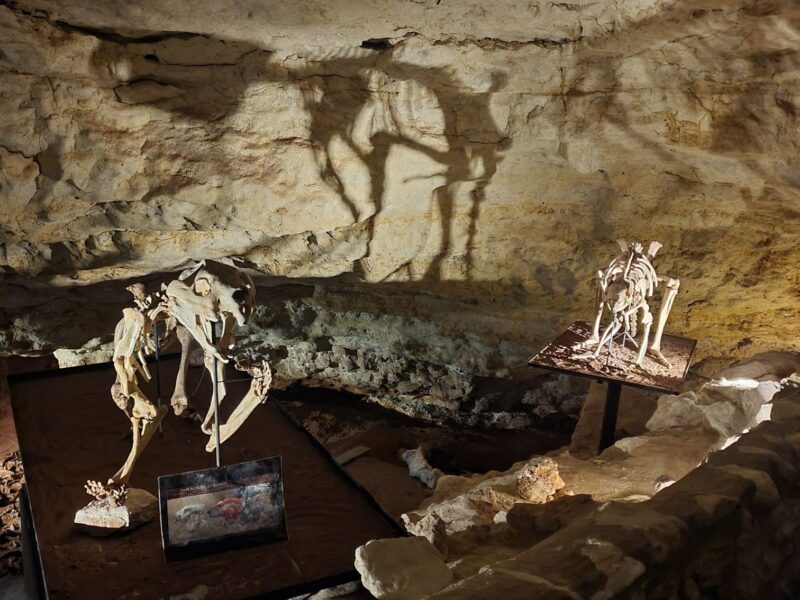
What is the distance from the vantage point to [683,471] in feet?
14.1

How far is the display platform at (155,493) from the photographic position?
3.06m

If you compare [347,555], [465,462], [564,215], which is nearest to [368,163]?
[564,215]

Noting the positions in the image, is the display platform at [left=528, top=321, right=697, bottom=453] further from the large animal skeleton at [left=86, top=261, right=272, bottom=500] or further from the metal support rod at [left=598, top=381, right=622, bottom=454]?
the large animal skeleton at [left=86, top=261, right=272, bottom=500]

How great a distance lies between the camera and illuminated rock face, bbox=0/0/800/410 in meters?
3.96

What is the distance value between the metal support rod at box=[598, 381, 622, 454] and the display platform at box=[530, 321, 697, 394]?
113 millimetres

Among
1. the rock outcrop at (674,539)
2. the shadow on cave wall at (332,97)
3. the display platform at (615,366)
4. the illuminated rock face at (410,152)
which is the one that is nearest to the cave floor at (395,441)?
the illuminated rock face at (410,152)

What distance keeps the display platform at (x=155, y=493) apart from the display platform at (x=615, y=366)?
1753 mm

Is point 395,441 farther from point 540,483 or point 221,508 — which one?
point 221,508

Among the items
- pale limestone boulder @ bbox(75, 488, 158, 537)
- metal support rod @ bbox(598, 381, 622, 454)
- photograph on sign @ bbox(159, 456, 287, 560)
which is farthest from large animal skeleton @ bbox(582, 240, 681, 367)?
pale limestone boulder @ bbox(75, 488, 158, 537)

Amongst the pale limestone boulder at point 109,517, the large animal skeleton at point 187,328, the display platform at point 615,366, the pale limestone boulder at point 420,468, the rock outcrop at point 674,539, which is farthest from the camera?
the pale limestone boulder at point 420,468

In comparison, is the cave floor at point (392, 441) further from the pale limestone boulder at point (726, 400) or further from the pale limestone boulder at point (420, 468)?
the pale limestone boulder at point (726, 400)

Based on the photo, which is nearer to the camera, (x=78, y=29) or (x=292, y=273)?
(x=78, y=29)

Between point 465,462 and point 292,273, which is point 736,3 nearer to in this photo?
point 292,273

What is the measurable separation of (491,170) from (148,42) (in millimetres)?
2730
